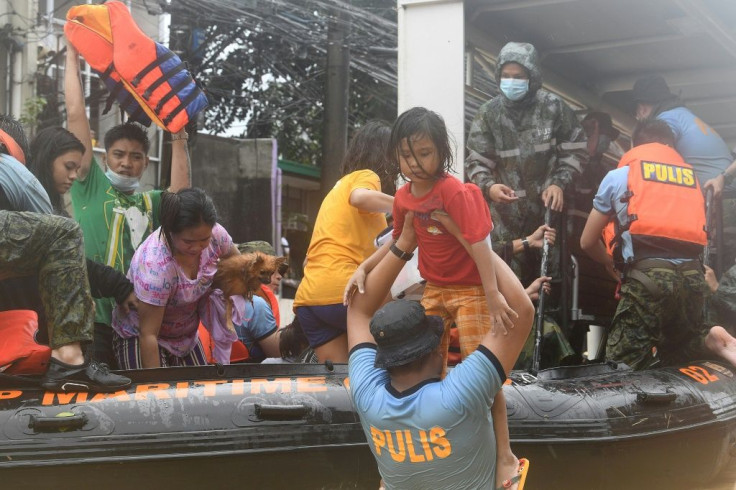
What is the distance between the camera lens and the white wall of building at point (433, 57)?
610cm

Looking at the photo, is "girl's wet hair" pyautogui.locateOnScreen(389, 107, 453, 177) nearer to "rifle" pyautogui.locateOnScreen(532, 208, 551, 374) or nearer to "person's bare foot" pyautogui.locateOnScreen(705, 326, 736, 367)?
"rifle" pyautogui.locateOnScreen(532, 208, 551, 374)

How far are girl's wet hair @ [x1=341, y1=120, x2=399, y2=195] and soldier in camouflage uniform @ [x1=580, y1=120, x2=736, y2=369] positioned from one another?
144 cm

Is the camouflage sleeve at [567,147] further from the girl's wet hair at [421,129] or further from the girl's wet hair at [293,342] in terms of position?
the girl's wet hair at [421,129]

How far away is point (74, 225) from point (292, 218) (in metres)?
13.2

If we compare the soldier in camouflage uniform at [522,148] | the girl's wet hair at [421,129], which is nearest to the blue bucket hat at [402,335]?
the girl's wet hair at [421,129]

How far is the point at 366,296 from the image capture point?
139 inches

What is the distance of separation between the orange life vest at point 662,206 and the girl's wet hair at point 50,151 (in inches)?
120

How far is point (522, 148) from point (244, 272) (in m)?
1.99

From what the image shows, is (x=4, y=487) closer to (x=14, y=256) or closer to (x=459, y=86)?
(x=14, y=256)

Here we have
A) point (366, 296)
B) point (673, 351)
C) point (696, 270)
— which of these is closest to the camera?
A: point (366, 296)

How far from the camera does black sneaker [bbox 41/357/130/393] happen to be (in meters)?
4.11

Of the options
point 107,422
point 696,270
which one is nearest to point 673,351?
point 696,270

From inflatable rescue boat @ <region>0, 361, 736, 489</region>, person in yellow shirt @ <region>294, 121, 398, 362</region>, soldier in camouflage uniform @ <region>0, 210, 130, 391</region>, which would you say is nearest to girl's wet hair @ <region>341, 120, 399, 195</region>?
person in yellow shirt @ <region>294, 121, 398, 362</region>

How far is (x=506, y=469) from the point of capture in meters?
3.31
